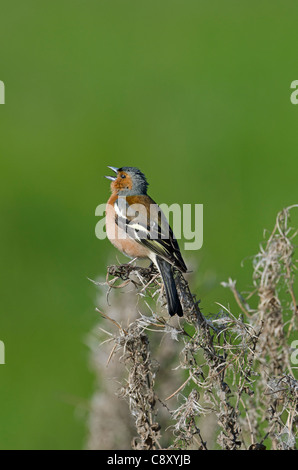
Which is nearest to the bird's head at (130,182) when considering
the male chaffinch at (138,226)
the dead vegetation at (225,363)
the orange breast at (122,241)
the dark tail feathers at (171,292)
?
the male chaffinch at (138,226)

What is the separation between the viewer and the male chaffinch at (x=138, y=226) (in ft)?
17.4

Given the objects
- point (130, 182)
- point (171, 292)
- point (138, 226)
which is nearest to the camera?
point (171, 292)

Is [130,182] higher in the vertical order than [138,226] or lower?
higher

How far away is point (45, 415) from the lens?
33.2 ft

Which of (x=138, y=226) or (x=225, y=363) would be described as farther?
(x=138, y=226)

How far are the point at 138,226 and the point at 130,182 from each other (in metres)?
0.80

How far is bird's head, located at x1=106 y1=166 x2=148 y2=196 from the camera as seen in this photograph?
664 cm

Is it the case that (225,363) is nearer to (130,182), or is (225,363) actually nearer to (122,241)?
(122,241)

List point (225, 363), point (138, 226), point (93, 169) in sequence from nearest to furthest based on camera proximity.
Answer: point (225, 363), point (138, 226), point (93, 169)

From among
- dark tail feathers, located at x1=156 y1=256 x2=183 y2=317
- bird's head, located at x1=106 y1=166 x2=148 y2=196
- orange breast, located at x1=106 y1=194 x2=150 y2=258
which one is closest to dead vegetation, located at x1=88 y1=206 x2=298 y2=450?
dark tail feathers, located at x1=156 y1=256 x2=183 y2=317

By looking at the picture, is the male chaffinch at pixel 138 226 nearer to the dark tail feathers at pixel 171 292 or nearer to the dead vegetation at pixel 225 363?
the dark tail feathers at pixel 171 292

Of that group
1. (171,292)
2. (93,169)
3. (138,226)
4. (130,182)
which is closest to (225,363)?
(171,292)

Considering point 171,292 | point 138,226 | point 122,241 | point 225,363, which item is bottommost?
point 225,363

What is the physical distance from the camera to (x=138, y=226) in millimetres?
5961
